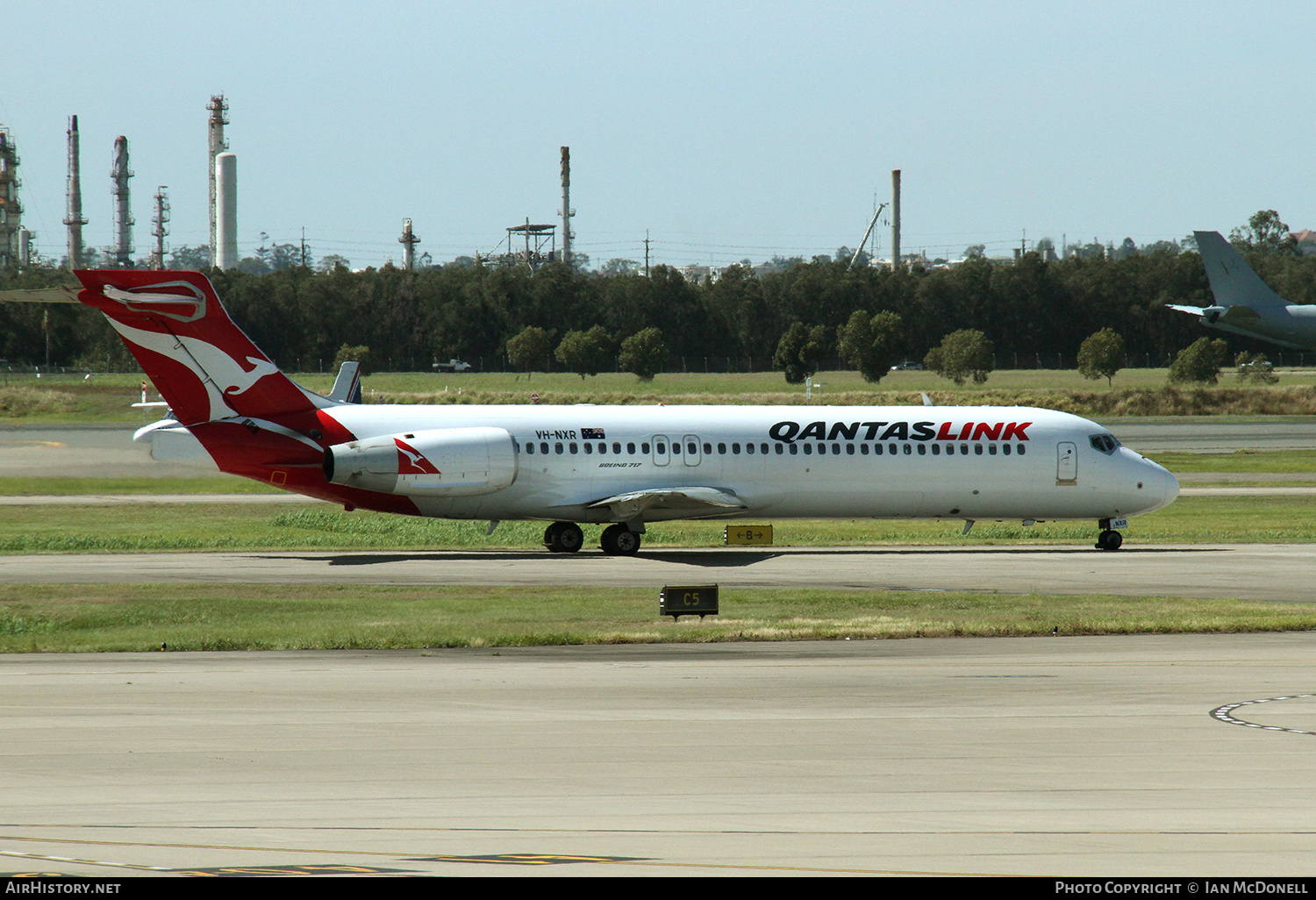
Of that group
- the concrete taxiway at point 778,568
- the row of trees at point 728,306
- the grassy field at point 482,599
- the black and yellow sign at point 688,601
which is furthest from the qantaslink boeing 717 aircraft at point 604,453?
the row of trees at point 728,306

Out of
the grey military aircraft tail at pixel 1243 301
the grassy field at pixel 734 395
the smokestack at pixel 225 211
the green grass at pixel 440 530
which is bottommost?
the green grass at pixel 440 530

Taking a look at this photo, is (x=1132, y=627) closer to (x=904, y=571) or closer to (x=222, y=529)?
(x=904, y=571)

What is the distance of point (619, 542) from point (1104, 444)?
13015 mm

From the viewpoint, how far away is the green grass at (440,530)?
36.0 metres

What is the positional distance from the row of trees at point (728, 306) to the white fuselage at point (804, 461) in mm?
88195

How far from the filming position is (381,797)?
38.4ft

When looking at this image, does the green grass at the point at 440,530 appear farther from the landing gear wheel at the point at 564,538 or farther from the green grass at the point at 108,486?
the green grass at the point at 108,486

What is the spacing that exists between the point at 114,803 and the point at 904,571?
21.2m

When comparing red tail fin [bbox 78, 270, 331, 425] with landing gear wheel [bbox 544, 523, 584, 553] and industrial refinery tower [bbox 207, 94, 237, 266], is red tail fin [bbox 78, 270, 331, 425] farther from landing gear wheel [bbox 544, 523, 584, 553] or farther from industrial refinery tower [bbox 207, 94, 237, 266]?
industrial refinery tower [bbox 207, 94, 237, 266]

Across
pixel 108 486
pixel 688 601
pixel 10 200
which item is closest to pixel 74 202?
pixel 10 200

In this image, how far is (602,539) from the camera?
3422cm

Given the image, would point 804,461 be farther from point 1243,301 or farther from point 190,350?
point 1243,301

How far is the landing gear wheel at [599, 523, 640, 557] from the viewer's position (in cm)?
3412
